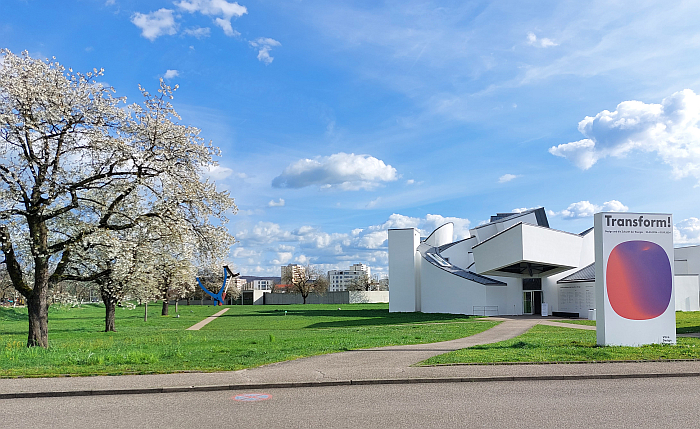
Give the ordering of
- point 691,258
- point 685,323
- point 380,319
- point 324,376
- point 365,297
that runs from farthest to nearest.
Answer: point 365,297
point 691,258
point 380,319
point 685,323
point 324,376

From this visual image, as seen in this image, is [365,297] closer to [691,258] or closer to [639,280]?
[691,258]

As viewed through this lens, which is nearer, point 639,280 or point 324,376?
point 324,376

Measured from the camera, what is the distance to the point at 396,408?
8.02 m

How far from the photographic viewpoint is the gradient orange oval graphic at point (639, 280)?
15.6 m

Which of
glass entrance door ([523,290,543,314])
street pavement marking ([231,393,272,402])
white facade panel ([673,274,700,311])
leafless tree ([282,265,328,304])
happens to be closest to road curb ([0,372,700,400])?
street pavement marking ([231,393,272,402])

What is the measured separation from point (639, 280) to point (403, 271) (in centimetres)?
4490

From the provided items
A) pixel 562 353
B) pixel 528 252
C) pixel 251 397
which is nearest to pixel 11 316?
pixel 528 252

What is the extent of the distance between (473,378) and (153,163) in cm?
1241

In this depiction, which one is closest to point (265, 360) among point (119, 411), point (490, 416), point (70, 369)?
point (70, 369)

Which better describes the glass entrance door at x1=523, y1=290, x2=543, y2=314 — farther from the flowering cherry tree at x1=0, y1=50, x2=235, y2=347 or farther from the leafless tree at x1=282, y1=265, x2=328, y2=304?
the leafless tree at x1=282, y1=265, x2=328, y2=304

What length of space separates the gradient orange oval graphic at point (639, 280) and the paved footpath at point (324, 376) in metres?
3.58

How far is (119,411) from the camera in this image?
8.08 metres

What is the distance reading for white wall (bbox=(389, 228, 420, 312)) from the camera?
59531 mm

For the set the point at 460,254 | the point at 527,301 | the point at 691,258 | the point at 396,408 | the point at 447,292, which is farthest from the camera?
the point at 691,258
